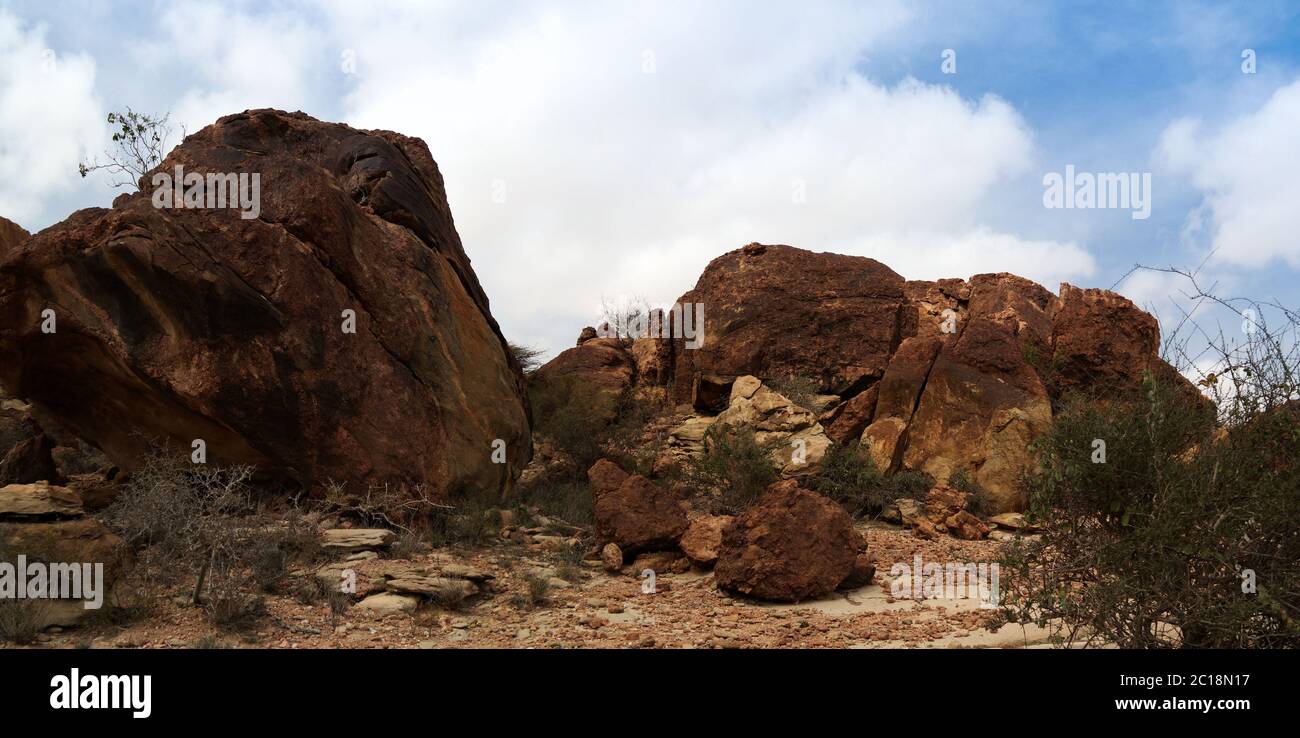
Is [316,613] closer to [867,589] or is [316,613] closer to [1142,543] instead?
[867,589]

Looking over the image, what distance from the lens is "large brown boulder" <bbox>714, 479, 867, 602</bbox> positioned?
7352 millimetres

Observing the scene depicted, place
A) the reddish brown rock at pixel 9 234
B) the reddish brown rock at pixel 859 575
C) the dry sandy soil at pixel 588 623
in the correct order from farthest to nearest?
the reddish brown rock at pixel 9 234
the reddish brown rock at pixel 859 575
the dry sandy soil at pixel 588 623

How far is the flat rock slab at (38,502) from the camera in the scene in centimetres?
666

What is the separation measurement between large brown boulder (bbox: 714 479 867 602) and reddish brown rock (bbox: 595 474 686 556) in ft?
3.13

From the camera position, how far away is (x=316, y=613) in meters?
6.53

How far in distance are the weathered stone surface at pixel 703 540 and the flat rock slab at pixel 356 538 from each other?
286 cm

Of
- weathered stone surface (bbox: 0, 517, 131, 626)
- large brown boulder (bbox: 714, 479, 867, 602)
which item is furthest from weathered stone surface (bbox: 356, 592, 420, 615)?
large brown boulder (bbox: 714, 479, 867, 602)

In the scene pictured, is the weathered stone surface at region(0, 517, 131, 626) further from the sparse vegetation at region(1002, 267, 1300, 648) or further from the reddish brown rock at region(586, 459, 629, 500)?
the sparse vegetation at region(1002, 267, 1300, 648)

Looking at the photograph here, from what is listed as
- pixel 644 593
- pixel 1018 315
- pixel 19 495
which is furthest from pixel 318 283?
pixel 1018 315

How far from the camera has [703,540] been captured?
8.46 metres

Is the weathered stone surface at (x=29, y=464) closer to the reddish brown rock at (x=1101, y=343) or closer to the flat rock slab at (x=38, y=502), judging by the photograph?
the flat rock slab at (x=38, y=502)

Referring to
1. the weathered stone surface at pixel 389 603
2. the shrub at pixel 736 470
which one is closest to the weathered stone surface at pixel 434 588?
the weathered stone surface at pixel 389 603

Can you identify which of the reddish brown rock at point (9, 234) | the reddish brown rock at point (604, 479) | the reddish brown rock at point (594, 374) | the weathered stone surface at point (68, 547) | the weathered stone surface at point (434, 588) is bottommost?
the weathered stone surface at point (434, 588)

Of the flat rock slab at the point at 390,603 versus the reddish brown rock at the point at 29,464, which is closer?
the flat rock slab at the point at 390,603
